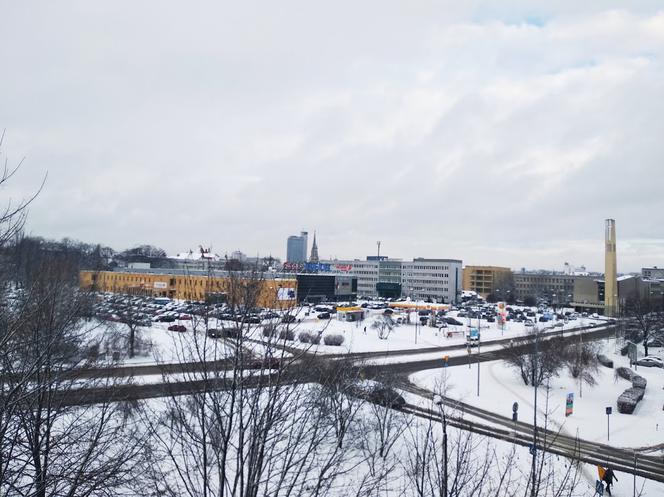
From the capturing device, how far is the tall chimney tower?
224 feet

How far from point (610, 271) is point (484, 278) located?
35420mm

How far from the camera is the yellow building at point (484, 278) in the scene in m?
102

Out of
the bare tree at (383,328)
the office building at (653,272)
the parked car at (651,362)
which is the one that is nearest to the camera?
the parked car at (651,362)

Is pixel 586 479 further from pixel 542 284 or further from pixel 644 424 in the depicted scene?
pixel 542 284

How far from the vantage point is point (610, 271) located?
68875 mm

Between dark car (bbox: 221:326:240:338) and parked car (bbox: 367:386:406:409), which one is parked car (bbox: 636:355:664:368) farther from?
dark car (bbox: 221:326:240:338)

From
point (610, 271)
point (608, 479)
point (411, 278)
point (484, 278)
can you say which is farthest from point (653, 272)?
point (608, 479)

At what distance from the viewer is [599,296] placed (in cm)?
7669

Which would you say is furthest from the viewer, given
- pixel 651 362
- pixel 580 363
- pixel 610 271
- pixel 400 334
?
pixel 610 271

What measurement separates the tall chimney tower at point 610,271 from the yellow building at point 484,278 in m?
29.4

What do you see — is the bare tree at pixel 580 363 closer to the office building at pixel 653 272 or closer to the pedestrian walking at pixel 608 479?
the pedestrian walking at pixel 608 479

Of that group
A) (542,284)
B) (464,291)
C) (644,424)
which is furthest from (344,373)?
(542,284)

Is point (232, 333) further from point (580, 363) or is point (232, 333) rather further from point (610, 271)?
point (610, 271)

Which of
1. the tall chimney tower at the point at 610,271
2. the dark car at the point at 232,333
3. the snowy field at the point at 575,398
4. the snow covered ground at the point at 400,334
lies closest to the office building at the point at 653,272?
the tall chimney tower at the point at 610,271
